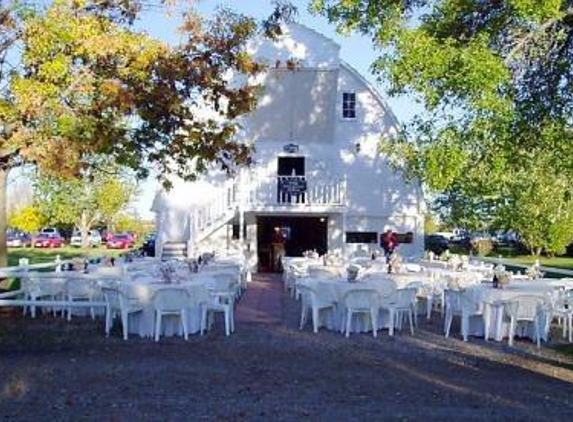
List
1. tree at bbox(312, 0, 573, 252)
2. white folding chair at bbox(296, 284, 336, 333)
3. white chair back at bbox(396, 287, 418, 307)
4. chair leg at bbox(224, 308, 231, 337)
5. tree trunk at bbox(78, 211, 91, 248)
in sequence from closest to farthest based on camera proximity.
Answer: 1. tree at bbox(312, 0, 573, 252)
2. chair leg at bbox(224, 308, 231, 337)
3. white chair back at bbox(396, 287, 418, 307)
4. white folding chair at bbox(296, 284, 336, 333)
5. tree trunk at bbox(78, 211, 91, 248)

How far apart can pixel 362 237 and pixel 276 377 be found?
76.7 feet

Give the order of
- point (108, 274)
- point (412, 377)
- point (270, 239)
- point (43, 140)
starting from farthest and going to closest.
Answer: point (270, 239), point (108, 274), point (43, 140), point (412, 377)

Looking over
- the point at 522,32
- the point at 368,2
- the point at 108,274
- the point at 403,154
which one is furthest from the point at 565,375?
the point at 108,274

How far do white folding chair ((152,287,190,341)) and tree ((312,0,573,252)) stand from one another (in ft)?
12.5

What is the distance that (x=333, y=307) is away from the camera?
564 inches

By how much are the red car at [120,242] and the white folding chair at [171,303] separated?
52.6m

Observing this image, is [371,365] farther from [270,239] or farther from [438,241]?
[438,241]

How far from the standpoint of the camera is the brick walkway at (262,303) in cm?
1606

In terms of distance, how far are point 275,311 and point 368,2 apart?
8023mm

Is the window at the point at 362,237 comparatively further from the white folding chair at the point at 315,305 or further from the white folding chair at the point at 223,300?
the white folding chair at the point at 315,305

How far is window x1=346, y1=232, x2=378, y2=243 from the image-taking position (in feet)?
107

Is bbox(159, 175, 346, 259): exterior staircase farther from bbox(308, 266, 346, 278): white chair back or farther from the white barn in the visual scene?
bbox(308, 266, 346, 278): white chair back

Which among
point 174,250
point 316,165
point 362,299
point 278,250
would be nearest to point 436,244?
point 316,165

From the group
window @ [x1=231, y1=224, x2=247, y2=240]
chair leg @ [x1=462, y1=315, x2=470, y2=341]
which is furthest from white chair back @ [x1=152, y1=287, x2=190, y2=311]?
window @ [x1=231, y1=224, x2=247, y2=240]
